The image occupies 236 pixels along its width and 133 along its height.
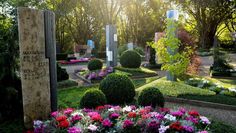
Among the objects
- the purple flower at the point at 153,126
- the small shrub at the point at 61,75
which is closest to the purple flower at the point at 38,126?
the purple flower at the point at 153,126

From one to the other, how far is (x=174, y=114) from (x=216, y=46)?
11057mm

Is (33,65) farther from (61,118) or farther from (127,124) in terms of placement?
(127,124)

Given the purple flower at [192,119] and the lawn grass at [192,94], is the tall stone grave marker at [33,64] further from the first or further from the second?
the lawn grass at [192,94]

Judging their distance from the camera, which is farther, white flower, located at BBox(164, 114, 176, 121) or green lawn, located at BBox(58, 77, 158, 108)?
green lawn, located at BBox(58, 77, 158, 108)

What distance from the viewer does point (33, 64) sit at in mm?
5008

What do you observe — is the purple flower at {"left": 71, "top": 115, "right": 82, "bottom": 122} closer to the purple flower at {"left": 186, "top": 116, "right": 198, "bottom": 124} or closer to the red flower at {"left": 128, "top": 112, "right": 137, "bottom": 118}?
the red flower at {"left": 128, "top": 112, "right": 137, "bottom": 118}

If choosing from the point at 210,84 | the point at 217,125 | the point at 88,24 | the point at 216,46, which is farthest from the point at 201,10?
the point at 217,125

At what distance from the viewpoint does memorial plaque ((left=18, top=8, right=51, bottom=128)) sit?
16.0ft

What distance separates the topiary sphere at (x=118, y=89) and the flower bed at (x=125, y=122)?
1.55 metres

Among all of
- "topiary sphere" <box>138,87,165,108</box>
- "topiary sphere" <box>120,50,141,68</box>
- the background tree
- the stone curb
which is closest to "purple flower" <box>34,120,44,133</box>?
"topiary sphere" <box>138,87,165,108</box>

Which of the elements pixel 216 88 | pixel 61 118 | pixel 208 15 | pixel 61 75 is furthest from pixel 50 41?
pixel 208 15

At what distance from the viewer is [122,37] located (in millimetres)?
40250

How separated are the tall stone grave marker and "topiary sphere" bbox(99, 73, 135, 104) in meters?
2.02

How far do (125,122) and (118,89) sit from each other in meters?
2.34
